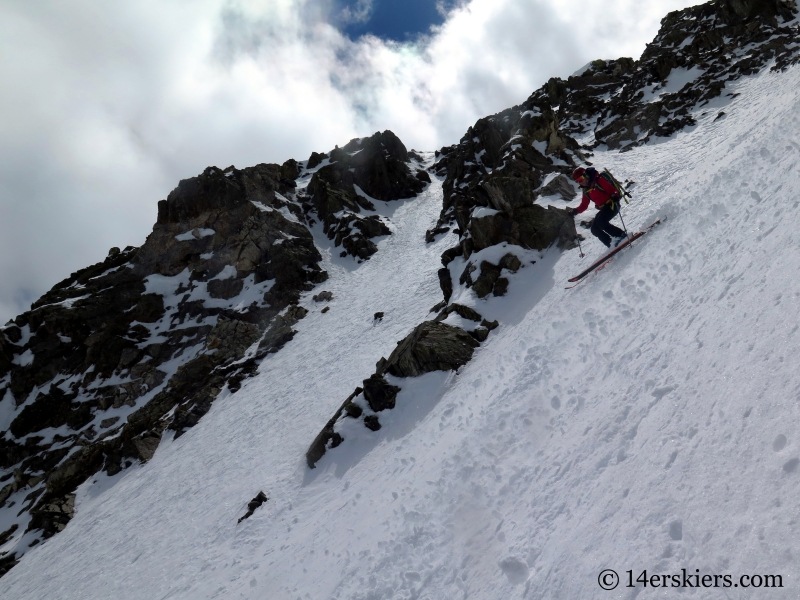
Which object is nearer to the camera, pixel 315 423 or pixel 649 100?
pixel 315 423

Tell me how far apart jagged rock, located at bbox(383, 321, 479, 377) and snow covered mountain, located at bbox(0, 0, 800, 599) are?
0.27 ft

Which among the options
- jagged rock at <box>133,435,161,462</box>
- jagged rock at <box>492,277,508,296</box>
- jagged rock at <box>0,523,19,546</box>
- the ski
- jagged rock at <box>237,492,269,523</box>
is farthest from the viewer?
jagged rock at <box>0,523,19,546</box>

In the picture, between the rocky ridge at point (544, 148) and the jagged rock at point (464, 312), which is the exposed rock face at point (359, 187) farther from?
the jagged rock at point (464, 312)

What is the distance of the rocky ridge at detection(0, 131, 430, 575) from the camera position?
30.7 m

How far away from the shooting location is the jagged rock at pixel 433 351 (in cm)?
1513

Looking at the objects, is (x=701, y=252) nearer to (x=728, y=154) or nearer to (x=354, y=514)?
(x=728, y=154)

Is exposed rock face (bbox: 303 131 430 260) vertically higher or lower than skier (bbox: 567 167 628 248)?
higher

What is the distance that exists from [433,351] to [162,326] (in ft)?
134

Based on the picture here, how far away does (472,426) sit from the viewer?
1038 centimetres

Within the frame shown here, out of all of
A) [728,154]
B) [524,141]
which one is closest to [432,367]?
[728,154]

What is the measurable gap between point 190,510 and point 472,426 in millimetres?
14118

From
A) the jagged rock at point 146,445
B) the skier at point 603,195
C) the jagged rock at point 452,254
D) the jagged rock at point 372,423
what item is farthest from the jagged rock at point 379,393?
the jagged rock at point 146,445

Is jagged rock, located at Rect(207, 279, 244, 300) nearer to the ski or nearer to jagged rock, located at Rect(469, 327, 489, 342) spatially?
jagged rock, located at Rect(469, 327, 489, 342)

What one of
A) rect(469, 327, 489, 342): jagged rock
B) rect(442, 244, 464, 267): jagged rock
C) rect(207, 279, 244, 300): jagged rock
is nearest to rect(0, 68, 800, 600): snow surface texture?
rect(469, 327, 489, 342): jagged rock
